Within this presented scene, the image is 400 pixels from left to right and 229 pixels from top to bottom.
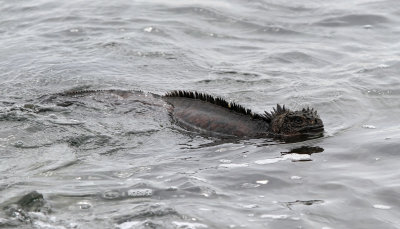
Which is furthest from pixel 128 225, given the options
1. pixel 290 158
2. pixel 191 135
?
pixel 191 135

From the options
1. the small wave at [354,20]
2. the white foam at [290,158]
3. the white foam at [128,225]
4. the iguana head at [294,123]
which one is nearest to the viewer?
the white foam at [128,225]

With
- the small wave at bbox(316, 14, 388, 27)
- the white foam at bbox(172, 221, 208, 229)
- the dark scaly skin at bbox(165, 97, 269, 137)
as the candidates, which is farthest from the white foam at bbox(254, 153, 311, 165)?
the small wave at bbox(316, 14, 388, 27)

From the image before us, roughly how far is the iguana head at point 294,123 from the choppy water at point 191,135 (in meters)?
0.20

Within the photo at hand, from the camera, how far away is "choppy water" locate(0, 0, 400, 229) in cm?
584

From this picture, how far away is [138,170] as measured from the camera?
22.1 ft

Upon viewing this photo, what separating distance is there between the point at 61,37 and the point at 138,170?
6.91 meters

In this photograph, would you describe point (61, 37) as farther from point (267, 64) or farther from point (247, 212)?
point (247, 212)

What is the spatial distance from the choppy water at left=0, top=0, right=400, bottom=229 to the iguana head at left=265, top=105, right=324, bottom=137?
7.7 inches

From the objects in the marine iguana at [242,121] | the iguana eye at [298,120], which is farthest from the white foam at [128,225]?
the iguana eye at [298,120]

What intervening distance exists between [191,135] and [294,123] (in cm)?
126

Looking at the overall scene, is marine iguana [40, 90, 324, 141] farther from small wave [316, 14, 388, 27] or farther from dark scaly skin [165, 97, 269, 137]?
small wave [316, 14, 388, 27]

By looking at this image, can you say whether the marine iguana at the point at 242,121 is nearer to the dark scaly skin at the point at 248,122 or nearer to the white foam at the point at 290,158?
the dark scaly skin at the point at 248,122

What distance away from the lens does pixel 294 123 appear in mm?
7762

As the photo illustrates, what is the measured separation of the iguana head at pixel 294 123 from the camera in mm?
7754
